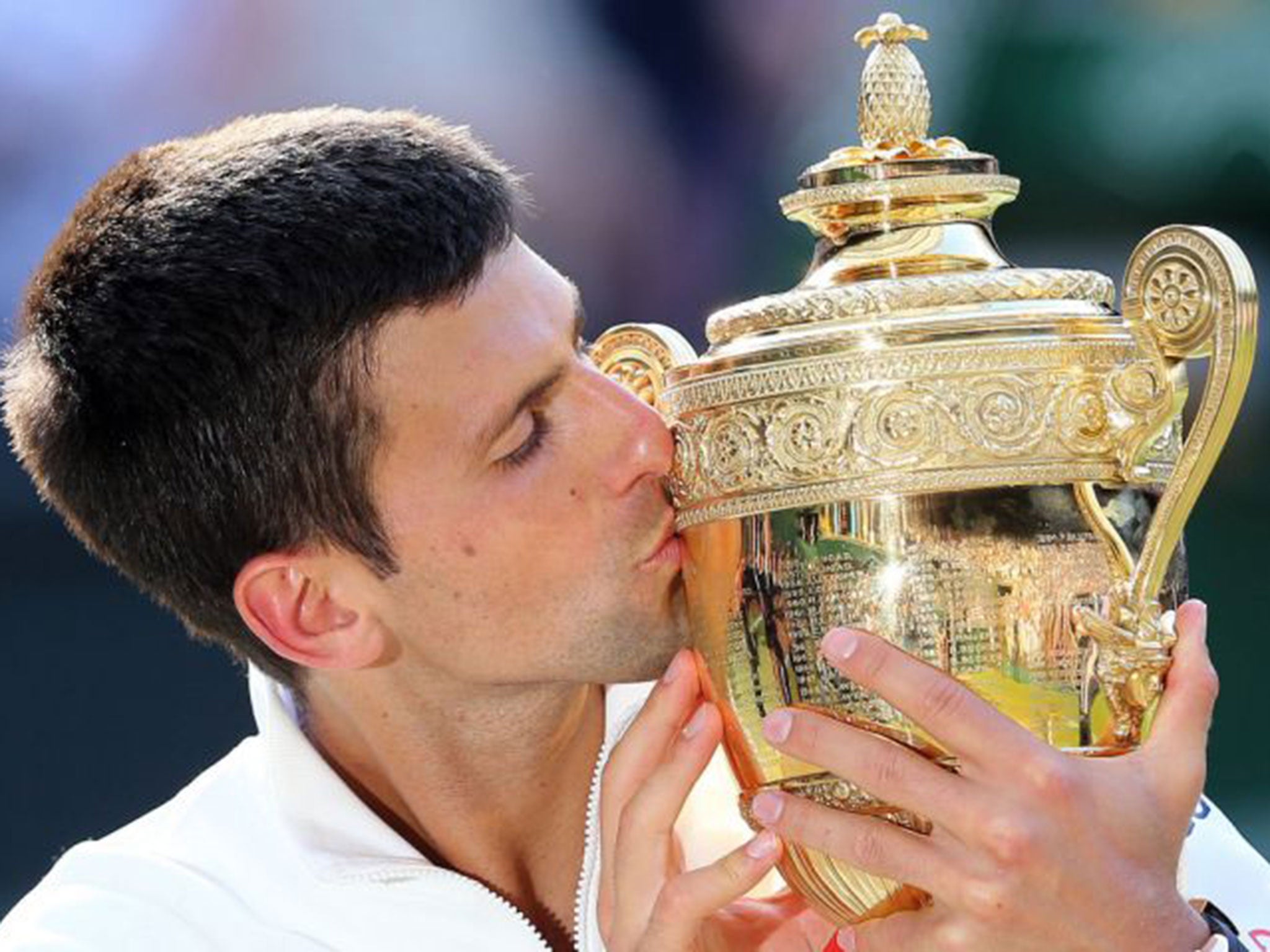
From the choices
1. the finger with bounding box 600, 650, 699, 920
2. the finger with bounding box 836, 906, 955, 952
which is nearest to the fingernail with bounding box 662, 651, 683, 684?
the finger with bounding box 600, 650, 699, 920

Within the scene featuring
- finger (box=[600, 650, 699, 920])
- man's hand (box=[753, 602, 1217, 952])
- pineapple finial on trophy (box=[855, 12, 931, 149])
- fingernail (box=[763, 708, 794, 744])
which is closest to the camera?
man's hand (box=[753, 602, 1217, 952])

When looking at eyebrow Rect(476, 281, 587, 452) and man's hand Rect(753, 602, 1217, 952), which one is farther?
eyebrow Rect(476, 281, 587, 452)

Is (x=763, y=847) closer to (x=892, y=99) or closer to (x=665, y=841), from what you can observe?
(x=665, y=841)

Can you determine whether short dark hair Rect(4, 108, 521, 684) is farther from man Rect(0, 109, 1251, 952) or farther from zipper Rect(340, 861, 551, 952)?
zipper Rect(340, 861, 551, 952)

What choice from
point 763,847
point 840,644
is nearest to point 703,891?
point 763,847

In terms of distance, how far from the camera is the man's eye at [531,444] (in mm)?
2318

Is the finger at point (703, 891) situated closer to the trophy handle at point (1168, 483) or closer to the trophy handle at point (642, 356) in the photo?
the trophy handle at point (1168, 483)

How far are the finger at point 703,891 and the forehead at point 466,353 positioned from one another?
54 cm

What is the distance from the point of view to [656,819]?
221 centimetres

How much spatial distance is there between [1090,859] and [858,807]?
0.23 meters

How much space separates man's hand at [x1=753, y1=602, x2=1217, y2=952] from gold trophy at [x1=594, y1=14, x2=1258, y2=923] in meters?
0.03

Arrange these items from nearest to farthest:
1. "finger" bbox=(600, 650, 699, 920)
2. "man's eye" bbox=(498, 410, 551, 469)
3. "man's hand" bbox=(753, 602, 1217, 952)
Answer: "man's hand" bbox=(753, 602, 1217, 952)
"finger" bbox=(600, 650, 699, 920)
"man's eye" bbox=(498, 410, 551, 469)

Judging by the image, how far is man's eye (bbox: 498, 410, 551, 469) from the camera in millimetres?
2318

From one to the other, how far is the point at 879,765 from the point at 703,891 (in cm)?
30
